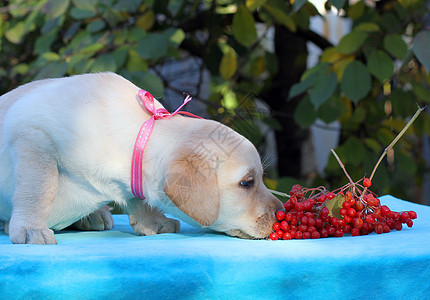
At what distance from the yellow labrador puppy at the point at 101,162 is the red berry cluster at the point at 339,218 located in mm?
73

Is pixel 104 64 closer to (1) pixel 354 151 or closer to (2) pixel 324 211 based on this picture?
(1) pixel 354 151

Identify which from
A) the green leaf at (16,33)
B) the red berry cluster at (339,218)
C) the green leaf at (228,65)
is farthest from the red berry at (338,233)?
the green leaf at (16,33)

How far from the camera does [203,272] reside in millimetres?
1285

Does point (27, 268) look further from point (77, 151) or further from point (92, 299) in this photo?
point (77, 151)

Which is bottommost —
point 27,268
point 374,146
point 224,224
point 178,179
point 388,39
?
point 374,146

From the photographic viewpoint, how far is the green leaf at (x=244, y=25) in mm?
3354

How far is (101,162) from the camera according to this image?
1750 millimetres

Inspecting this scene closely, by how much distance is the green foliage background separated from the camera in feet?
9.50

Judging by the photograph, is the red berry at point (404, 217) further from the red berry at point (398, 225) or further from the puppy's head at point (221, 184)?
the puppy's head at point (221, 184)

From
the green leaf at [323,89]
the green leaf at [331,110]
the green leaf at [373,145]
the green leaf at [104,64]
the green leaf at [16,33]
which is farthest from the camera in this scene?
the green leaf at [16,33]

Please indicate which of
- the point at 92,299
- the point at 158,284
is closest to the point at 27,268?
the point at 92,299

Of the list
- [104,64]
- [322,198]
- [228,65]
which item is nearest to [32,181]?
[322,198]

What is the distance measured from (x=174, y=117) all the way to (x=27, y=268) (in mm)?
795

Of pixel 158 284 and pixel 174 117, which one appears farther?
pixel 174 117
